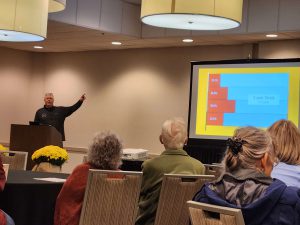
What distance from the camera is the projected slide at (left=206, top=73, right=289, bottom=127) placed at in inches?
320

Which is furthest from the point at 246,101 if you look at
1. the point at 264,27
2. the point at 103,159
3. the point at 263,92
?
the point at 103,159

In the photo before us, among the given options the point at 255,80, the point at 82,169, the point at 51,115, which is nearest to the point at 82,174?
the point at 82,169

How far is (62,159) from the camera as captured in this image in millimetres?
4949

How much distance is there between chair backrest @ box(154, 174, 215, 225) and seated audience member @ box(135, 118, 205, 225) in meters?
0.16

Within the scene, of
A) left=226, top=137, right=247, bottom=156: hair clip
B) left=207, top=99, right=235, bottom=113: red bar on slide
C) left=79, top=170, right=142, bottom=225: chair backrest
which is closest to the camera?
left=226, top=137, right=247, bottom=156: hair clip

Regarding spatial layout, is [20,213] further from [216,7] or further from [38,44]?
[38,44]

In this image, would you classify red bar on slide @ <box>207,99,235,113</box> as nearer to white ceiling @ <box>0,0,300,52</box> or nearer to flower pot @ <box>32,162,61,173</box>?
white ceiling @ <box>0,0,300,52</box>

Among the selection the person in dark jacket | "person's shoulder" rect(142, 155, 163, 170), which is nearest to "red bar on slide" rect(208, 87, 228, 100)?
the person in dark jacket

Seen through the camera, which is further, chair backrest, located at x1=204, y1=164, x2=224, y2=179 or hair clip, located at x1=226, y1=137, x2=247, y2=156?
chair backrest, located at x1=204, y1=164, x2=224, y2=179

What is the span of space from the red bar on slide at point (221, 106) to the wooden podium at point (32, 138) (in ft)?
7.56

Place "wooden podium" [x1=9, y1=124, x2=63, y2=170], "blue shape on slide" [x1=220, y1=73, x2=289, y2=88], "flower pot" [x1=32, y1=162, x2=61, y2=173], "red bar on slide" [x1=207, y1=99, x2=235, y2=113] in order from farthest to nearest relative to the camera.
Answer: "red bar on slide" [x1=207, y1=99, x2=235, y2=113]
"wooden podium" [x1=9, y1=124, x2=63, y2=170]
"blue shape on slide" [x1=220, y1=73, x2=289, y2=88]
"flower pot" [x1=32, y1=162, x2=61, y2=173]

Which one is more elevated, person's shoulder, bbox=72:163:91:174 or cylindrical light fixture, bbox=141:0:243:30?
cylindrical light fixture, bbox=141:0:243:30

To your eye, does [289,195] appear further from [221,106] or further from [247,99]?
[221,106]


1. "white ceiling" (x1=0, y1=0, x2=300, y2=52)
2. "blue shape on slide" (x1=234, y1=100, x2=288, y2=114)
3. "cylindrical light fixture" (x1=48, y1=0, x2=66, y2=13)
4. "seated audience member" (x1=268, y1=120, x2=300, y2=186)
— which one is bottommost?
"seated audience member" (x1=268, y1=120, x2=300, y2=186)
